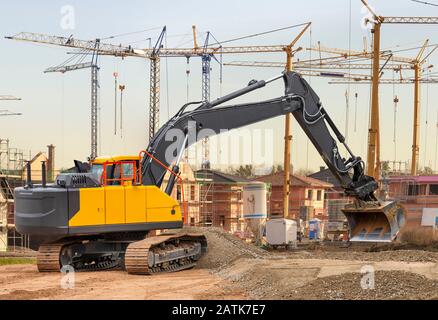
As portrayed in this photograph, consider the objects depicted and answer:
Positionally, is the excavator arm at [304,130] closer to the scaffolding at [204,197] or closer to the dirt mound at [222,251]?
the dirt mound at [222,251]

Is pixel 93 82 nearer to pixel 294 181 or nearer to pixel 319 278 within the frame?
pixel 294 181

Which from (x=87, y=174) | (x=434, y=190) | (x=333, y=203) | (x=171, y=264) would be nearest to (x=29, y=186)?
(x=87, y=174)

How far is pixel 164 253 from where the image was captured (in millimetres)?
20906

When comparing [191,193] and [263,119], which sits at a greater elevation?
[263,119]

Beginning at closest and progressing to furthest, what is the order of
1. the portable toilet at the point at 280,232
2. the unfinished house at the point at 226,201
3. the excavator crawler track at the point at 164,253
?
the excavator crawler track at the point at 164,253
the portable toilet at the point at 280,232
the unfinished house at the point at 226,201

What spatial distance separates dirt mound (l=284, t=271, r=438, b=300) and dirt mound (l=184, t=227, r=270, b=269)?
727 centimetres

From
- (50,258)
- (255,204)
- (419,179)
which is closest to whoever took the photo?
(50,258)

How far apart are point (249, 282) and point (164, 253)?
13.7 ft

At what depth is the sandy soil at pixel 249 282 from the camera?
14602 mm

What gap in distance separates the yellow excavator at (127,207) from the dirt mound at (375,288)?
6.19m

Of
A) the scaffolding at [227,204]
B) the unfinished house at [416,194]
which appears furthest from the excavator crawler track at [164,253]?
the scaffolding at [227,204]

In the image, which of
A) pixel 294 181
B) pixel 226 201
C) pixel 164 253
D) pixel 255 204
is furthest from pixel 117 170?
pixel 294 181

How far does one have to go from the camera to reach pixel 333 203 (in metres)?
66.6
